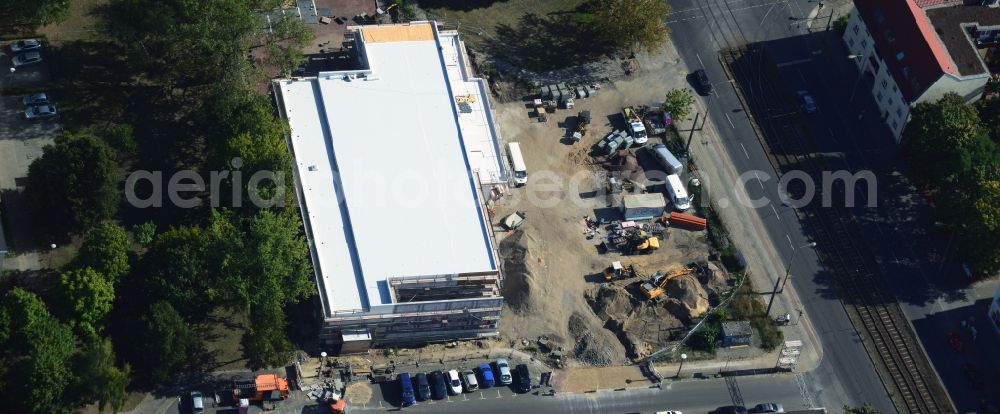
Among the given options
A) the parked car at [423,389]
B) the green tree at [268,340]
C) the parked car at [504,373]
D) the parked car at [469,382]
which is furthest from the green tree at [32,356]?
the parked car at [504,373]

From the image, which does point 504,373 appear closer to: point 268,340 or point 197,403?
point 268,340

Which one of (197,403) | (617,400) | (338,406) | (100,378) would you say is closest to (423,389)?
(338,406)

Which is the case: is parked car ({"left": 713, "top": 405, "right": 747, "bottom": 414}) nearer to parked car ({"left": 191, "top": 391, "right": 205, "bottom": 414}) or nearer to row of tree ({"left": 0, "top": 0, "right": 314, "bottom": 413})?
row of tree ({"left": 0, "top": 0, "right": 314, "bottom": 413})

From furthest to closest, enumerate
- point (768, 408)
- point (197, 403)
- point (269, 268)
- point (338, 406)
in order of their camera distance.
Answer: point (768, 408) < point (269, 268) < point (338, 406) < point (197, 403)

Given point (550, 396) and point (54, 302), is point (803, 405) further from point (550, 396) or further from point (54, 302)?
point (54, 302)

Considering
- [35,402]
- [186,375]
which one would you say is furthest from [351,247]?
[35,402]

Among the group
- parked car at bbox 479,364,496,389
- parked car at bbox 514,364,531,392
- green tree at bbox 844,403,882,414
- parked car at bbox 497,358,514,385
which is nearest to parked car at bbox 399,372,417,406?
parked car at bbox 479,364,496,389
